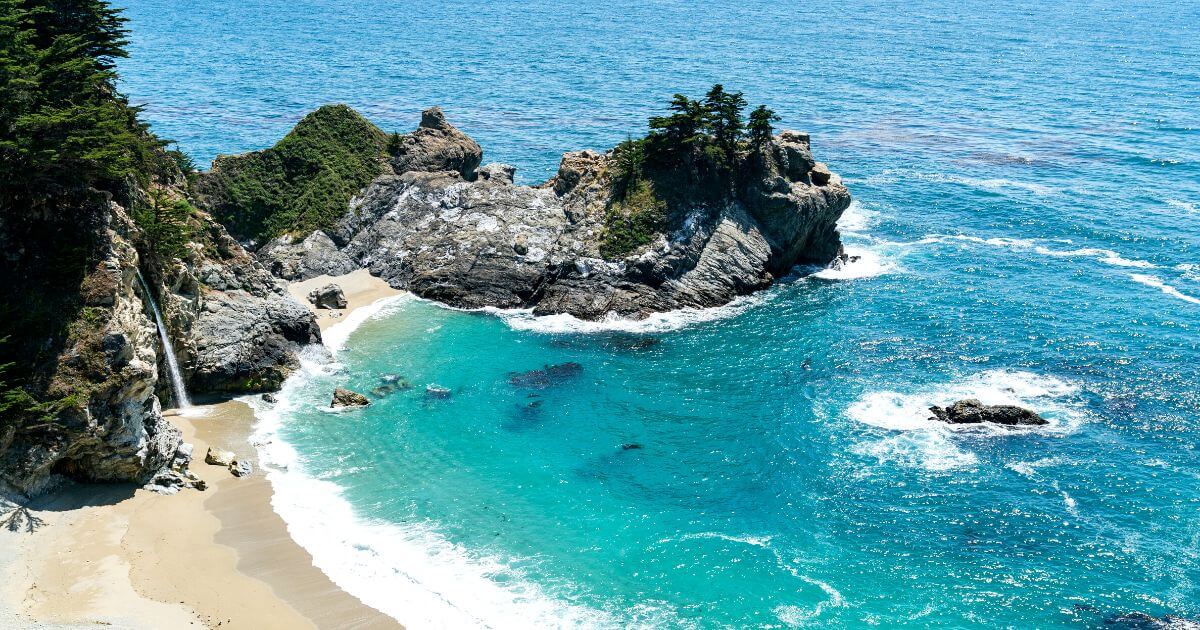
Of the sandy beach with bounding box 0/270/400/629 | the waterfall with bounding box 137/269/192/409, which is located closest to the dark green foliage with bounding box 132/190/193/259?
the waterfall with bounding box 137/269/192/409

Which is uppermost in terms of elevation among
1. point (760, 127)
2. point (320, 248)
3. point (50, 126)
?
point (50, 126)

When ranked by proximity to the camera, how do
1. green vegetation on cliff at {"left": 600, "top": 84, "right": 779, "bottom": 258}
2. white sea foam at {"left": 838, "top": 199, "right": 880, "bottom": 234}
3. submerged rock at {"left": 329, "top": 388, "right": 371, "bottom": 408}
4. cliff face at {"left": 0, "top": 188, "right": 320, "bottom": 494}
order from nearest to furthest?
cliff face at {"left": 0, "top": 188, "right": 320, "bottom": 494}, submerged rock at {"left": 329, "top": 388, "right": 371, "bottom": 408}, green vegetation on cliff at {"left": 600, "top": 84, "right": 779, "bottom": 258}, white sea foam at {"left": 838, "top": 199, "right": 880, "bottom": 234}

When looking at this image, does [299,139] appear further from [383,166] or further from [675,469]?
[675,469]

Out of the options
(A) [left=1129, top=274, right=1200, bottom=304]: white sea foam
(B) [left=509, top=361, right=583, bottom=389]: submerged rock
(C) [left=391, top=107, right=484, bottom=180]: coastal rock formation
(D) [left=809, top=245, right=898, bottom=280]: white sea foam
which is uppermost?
(C) [left=391, top=107, right=484, bottom=180]: coastal rock formation

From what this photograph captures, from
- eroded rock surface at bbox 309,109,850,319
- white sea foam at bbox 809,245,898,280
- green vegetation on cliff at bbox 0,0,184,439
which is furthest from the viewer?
white sea foam at bbox 809,245,898,280

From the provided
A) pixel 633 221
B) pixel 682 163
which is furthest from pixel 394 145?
pixel 682 163

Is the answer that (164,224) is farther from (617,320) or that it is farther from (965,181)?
(965,181)

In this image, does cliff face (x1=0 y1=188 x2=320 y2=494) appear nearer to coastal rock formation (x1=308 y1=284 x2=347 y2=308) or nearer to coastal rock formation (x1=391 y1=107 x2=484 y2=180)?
coastal rock formation (x1=308 y1=284 x2=347 y2=308)
